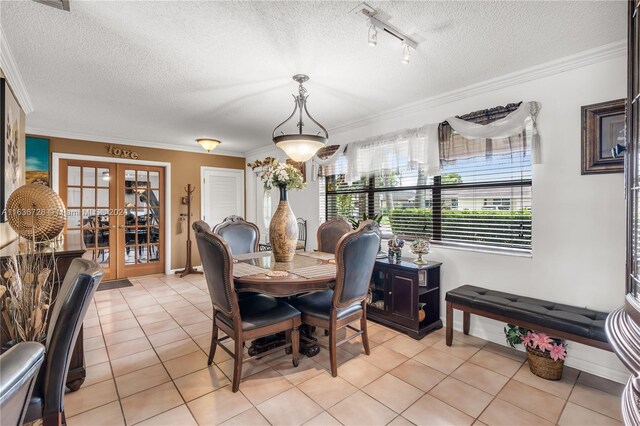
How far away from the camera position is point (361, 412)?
1.92 m

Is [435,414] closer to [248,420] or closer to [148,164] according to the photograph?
[248,420]

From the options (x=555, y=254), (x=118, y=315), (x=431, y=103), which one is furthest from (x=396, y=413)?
(x=118, y=315)

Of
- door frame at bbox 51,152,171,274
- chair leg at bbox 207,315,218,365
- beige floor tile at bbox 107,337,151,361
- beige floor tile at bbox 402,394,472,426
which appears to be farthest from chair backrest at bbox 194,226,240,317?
door frame at bbox 51,152,171,274

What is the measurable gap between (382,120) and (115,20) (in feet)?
9.35

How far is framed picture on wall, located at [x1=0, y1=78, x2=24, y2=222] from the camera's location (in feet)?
7.94

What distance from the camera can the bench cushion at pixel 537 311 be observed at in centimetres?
210

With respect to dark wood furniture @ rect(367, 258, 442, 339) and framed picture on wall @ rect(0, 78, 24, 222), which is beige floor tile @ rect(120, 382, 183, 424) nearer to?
framed picture on wall @ rect(0, 78, 24, 222)

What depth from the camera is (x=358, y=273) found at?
7.78 feet

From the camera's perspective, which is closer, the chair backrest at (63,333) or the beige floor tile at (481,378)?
the chair backrest at (63,333)

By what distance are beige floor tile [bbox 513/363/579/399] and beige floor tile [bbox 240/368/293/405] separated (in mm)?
1733

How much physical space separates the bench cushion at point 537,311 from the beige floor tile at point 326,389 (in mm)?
1250

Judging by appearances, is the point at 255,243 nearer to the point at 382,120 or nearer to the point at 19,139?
the point at 382,120

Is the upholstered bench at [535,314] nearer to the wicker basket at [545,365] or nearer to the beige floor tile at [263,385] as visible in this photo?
the wicker basket at [545,365]

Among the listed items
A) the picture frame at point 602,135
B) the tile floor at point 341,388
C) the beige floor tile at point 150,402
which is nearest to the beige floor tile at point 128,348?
the tile floor at point 341,388
